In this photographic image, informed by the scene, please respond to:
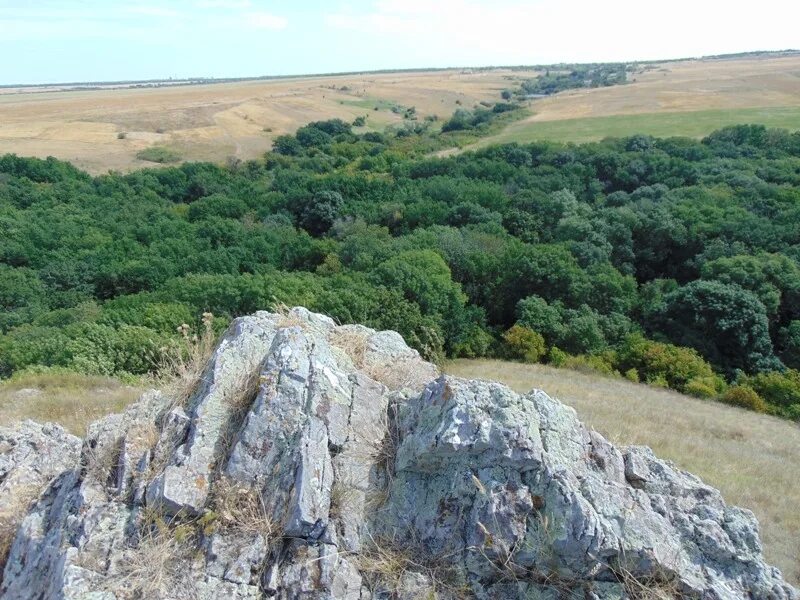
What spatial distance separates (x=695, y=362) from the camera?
1017 inches

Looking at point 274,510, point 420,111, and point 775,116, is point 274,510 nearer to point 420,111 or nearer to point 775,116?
point 775,116

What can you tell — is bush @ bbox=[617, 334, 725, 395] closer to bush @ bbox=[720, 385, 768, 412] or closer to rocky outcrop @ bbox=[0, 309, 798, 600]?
bush @ bbox=[720, 385, 768, 412]

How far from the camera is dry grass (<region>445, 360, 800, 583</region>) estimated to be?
1062 centimetres

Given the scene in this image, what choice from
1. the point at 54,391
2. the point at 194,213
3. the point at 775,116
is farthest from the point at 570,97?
the point at 54,391

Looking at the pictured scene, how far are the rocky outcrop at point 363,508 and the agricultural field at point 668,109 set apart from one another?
262ft

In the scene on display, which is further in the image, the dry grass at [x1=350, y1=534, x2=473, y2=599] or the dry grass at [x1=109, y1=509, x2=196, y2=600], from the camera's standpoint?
the dry grass at [x1=350, y1=534, x2=473, y2=599]

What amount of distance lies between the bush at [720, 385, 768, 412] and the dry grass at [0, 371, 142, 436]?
71.8ft

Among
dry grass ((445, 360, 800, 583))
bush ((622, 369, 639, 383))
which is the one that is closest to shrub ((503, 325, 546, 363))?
dry grass ((445, 360, 800, 583))

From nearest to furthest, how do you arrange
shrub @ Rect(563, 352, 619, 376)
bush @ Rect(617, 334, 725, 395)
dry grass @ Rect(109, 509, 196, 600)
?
dry grass @ Rect(109, 509, 196, 600)
bush @ Rect(617, 334, 725, 395)
shrub @ Rect(563, 352, 619, 376)

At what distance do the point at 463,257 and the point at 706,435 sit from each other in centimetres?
2119

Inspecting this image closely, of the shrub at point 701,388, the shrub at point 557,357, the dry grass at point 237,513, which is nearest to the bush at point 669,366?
the shrub at point 701,388

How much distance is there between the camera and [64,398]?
1477 centimetres

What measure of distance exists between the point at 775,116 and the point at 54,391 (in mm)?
93876

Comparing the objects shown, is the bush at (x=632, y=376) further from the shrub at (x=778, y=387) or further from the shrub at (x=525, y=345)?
the shrub at (x=778, y=387)
